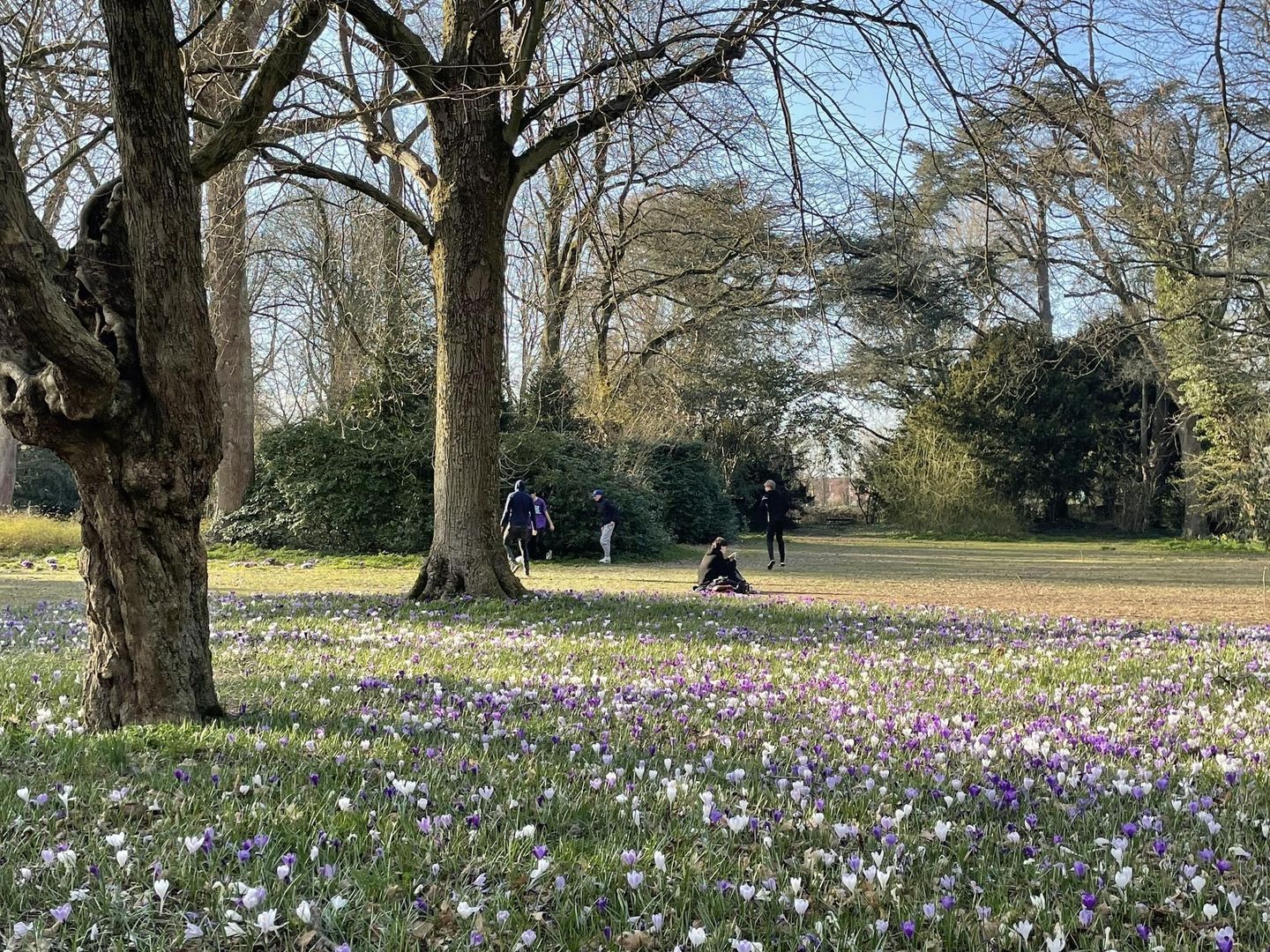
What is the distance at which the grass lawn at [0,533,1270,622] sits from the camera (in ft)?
42.4

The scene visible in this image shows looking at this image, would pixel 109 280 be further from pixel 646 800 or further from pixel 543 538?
pixel 543 538

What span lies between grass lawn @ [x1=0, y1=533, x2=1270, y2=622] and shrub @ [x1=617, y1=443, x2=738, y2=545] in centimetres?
223

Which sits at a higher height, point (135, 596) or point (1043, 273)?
point (1043, 273)

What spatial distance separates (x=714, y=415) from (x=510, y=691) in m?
29.4

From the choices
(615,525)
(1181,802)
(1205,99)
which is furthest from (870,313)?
(1181,802)

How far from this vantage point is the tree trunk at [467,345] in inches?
415

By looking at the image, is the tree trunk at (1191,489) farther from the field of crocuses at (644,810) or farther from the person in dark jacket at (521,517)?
the field of crocuses at (644,810)

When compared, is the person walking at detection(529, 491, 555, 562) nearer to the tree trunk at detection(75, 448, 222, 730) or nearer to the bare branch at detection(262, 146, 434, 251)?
the bare branch at detection(262, 146, 434, 251)

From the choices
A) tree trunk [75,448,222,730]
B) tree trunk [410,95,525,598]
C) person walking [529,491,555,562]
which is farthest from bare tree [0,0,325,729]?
person walking [529,491,555,562]

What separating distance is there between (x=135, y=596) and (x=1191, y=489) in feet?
114

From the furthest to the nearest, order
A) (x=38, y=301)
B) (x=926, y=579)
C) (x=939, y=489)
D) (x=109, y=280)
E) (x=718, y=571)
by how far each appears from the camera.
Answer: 1. (x=939, y=489)
2. (x=926, y=579)
3. (x=718, y=571)
4. (x=109, y=280)
5. (x=38, y=301)

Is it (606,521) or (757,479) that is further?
(757,479)

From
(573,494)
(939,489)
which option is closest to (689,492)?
(573,494)

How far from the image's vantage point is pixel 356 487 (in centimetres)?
2173
